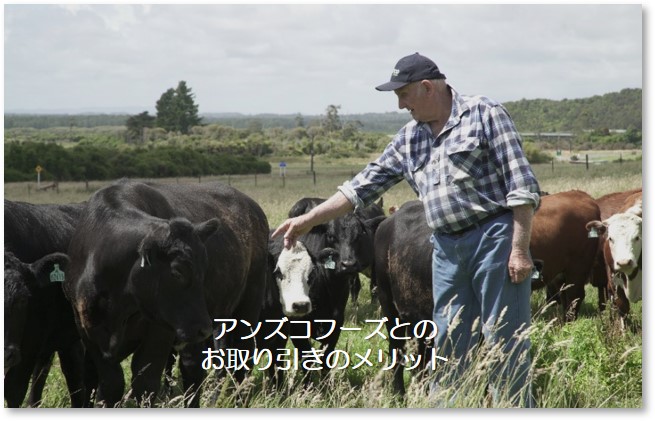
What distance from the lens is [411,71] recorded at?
200 inches

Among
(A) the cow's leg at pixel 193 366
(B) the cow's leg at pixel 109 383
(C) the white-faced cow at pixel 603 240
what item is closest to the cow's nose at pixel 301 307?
(A) the cow's leg at pixel 193 366

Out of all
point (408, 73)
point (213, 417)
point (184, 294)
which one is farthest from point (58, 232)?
point (408, 73)

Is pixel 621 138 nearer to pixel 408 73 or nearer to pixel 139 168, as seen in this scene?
pixel 408 73

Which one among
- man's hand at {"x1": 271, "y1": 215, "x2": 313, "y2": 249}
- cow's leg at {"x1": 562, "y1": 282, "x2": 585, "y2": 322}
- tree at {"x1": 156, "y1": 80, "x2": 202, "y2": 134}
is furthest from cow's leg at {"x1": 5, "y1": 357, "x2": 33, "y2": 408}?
tree at {"x1": 156, "y1": 80, "x2": 202, "y2": 134}

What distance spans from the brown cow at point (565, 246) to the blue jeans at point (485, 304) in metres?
4.92

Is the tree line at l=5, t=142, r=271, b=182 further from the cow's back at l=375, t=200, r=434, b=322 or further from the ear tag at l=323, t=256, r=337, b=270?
the cow's back at l=375, t=200, r=434, b=322

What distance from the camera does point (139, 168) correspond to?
76.7ft

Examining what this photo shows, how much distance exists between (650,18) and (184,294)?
138 inches

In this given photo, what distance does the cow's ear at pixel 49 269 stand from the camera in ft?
20.4

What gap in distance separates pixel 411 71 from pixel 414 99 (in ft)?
0.55

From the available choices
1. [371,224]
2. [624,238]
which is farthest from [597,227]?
[371,224]

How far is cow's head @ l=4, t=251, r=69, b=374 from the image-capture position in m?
5.94

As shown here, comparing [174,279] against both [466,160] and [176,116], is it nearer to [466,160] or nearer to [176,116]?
[466,160]

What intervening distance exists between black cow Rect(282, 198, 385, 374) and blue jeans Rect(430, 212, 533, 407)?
9.66 feet
